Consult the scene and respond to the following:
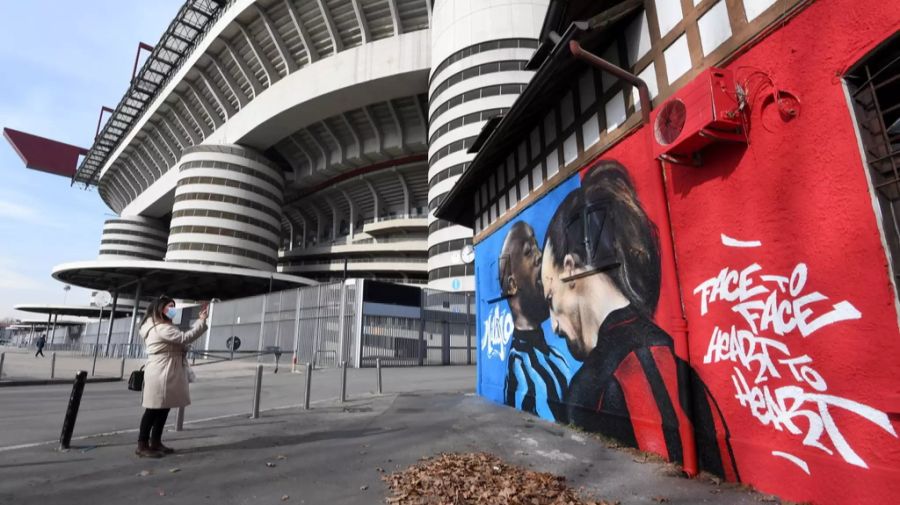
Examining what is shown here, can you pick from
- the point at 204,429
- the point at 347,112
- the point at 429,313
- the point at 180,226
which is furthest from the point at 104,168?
the point at 204,429

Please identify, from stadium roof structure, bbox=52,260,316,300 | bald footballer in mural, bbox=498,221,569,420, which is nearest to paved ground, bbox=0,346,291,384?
bald footballer in mural, bbox=498,221,569,420

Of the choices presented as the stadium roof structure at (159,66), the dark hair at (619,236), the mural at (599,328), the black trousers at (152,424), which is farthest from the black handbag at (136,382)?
the stadium roof structure at (159,66)

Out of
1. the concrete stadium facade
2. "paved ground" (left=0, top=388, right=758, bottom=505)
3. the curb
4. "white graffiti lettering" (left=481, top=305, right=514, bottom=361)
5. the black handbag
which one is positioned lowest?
"paved ground" (left=0, top=388, right=758, bottom=505)

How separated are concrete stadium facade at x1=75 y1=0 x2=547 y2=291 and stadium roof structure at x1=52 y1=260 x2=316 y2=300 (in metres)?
3.56

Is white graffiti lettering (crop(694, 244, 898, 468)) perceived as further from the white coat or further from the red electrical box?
the white coat

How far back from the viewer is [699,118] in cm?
390

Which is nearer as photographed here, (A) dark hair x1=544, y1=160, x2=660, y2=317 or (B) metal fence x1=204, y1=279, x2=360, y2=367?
(A) dark hair x1=544, y1=160, x2=660, y2=317

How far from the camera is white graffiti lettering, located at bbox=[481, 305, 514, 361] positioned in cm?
896

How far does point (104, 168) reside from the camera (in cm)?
7956

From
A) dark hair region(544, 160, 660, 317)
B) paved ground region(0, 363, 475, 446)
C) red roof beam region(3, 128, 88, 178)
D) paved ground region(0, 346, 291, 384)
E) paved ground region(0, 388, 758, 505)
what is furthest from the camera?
red roof beam region(3, 128, 88, 178)

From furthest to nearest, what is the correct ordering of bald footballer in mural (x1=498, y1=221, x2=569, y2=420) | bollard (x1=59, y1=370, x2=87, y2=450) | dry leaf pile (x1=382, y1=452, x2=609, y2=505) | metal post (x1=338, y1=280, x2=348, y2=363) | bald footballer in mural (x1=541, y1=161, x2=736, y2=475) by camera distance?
1. metal post (x1=338, y1=280, x2=348, y2=363)
2. bald footballer in mural (x1=498, y1=221, x2=569, y2=420)
3. bollard (x1=59, y1=370, x2=87, y2=450)
4. bald footballer in mural (x1=541, y1=161, x2=736, y2=475)
5. dry leaf pile (x1=382, y1=452, x2=609, y2=505)

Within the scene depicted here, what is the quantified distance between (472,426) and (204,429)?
13.5 ft

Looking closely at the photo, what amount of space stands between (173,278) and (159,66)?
3129 cm

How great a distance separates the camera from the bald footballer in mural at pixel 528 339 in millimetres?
6977
